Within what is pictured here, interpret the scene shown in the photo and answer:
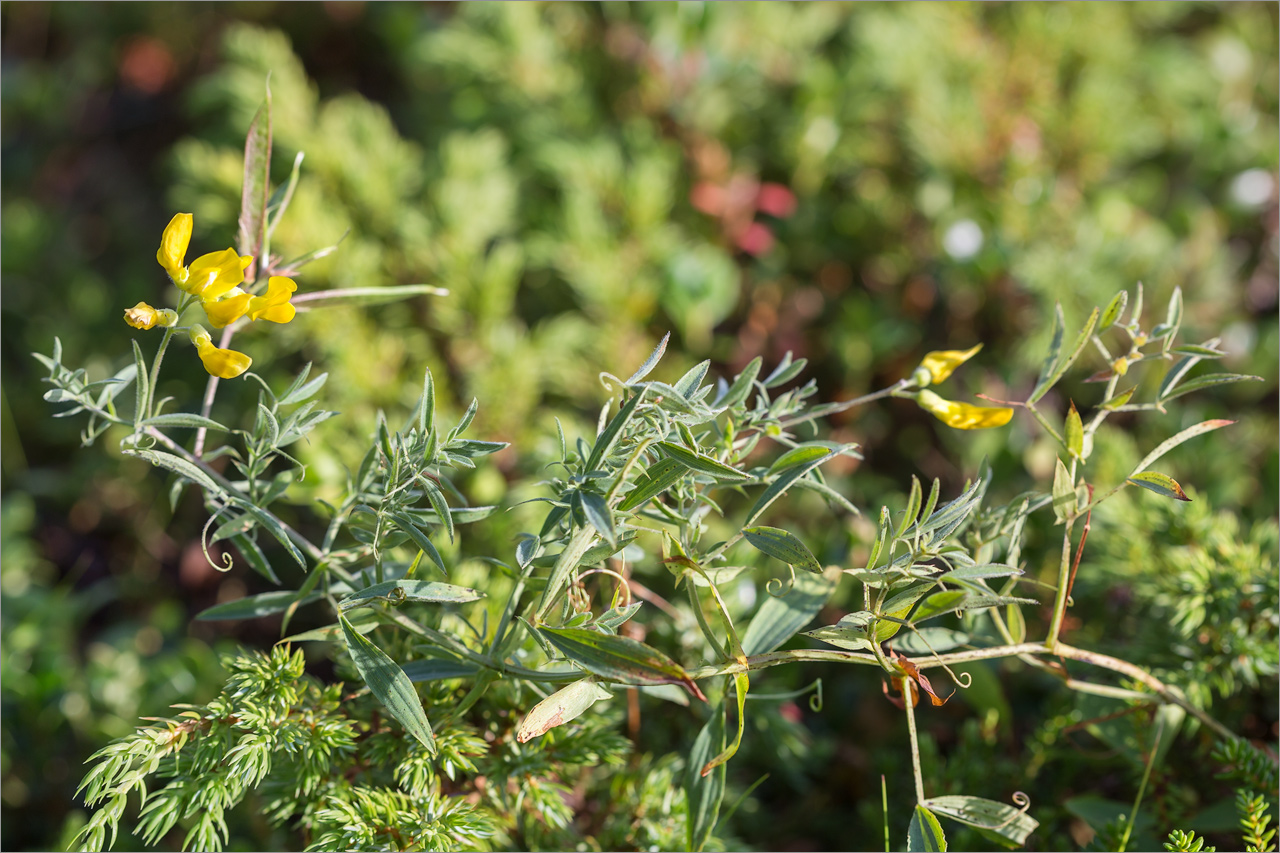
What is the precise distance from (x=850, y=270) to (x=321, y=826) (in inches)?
52.3

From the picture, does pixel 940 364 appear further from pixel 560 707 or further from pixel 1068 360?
pixel 560 707

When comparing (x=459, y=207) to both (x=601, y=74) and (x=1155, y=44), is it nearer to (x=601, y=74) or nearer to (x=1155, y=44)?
(x=601, y=74)

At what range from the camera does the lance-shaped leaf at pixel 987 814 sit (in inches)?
27.0

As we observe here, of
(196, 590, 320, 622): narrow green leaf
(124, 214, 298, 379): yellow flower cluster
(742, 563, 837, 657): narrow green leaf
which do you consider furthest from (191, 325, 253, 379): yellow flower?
(742, 563, 837, 657): narrow green leaf

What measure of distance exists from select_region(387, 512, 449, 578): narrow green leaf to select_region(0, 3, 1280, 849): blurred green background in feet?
1.58

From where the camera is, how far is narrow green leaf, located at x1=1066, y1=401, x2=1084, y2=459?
2.23ft

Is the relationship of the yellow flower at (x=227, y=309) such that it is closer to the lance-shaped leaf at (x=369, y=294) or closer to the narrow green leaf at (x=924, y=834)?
the lance-shaped leaf at (x=369, y=294)

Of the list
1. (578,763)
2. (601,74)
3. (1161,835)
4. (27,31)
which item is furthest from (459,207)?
(27,31)

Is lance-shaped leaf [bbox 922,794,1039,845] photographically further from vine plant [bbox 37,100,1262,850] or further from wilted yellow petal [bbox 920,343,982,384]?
wilted yellow petal [bbox 920,343,982,384]

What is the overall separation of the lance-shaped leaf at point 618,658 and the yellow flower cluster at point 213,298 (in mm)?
294

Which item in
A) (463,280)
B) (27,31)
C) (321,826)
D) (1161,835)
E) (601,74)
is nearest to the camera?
(321,826)

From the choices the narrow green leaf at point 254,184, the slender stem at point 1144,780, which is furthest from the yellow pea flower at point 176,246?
the slender stem at point 1144,780

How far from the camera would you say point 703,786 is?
739mm

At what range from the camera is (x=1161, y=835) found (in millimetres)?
860
